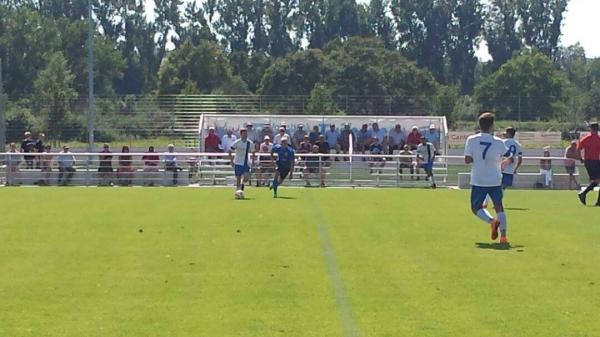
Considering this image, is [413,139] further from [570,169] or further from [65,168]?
[65,168]

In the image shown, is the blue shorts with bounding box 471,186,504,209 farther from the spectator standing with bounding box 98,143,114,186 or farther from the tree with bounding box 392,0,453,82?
the tree with bounding box 392,0,453,82

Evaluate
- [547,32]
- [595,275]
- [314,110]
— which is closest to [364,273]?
[595,275]

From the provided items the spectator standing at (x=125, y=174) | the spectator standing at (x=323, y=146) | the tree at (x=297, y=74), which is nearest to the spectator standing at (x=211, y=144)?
the spectator standing at (x=125, y=174)

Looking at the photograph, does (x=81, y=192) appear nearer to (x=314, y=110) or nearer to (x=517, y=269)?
(x=517, y=269)

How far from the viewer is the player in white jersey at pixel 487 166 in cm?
1659

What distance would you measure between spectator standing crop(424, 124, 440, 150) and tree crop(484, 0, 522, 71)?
288 feet

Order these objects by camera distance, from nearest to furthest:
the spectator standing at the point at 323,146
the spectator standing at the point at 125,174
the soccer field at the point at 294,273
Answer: the soccer field at the point at 294,273 → the spectator standing at the point at 125,174 → the spectator standing at the point at 323,146

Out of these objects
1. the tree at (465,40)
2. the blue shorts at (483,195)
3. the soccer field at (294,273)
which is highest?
the tree at (465,40)

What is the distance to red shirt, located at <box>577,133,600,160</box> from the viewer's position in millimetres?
25703

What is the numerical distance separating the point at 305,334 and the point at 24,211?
14.4 m

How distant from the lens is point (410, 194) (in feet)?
102

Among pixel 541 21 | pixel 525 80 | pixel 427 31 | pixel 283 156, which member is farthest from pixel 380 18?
pixel 283 156

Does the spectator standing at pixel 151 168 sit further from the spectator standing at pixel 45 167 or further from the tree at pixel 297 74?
the tree at pixel 297 74

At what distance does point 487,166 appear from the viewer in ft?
55.0
